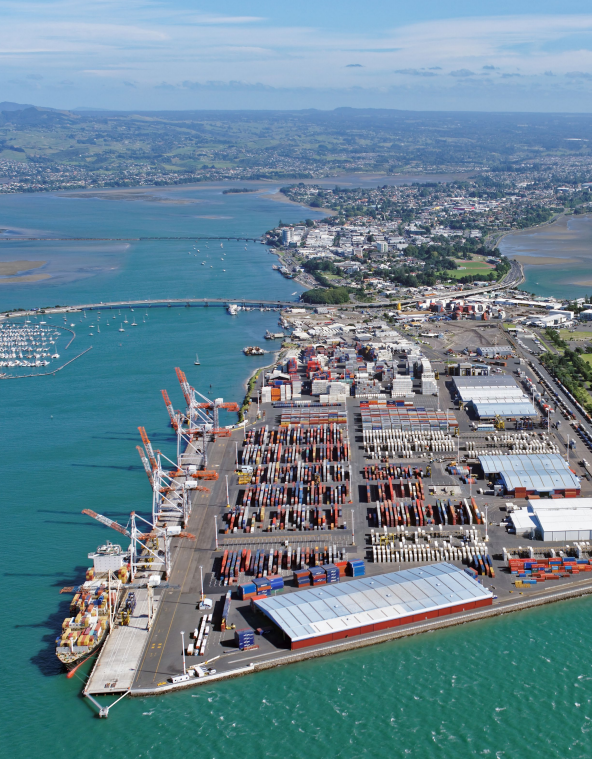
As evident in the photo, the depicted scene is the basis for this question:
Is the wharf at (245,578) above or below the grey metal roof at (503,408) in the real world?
below

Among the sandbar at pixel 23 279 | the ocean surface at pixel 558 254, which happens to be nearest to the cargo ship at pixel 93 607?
the ocean surface at pixel 558 254

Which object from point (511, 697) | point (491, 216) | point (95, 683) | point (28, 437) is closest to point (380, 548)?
point (511, 697)

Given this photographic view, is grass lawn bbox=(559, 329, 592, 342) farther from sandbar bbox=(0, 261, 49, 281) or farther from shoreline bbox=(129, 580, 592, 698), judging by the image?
sandbar bbox=(0, 261, 49, 281)

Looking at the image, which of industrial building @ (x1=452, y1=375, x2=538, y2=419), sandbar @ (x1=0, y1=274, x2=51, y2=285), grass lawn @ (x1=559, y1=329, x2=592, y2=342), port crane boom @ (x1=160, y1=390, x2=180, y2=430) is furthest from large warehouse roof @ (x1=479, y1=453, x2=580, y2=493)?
sandbar @ (x1=0, y1=274, x2=51, y2=285)

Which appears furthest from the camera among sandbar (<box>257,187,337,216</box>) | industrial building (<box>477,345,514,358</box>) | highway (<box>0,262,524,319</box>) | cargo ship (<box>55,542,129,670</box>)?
sandbar (<box>257,187,337,216</box>)

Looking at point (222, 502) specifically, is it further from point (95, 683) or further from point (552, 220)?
point (552, 220)

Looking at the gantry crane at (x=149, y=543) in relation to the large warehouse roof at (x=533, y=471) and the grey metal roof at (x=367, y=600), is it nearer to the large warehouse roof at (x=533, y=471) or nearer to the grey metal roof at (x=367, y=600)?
the grey metal roof at (x=367, y=600)
